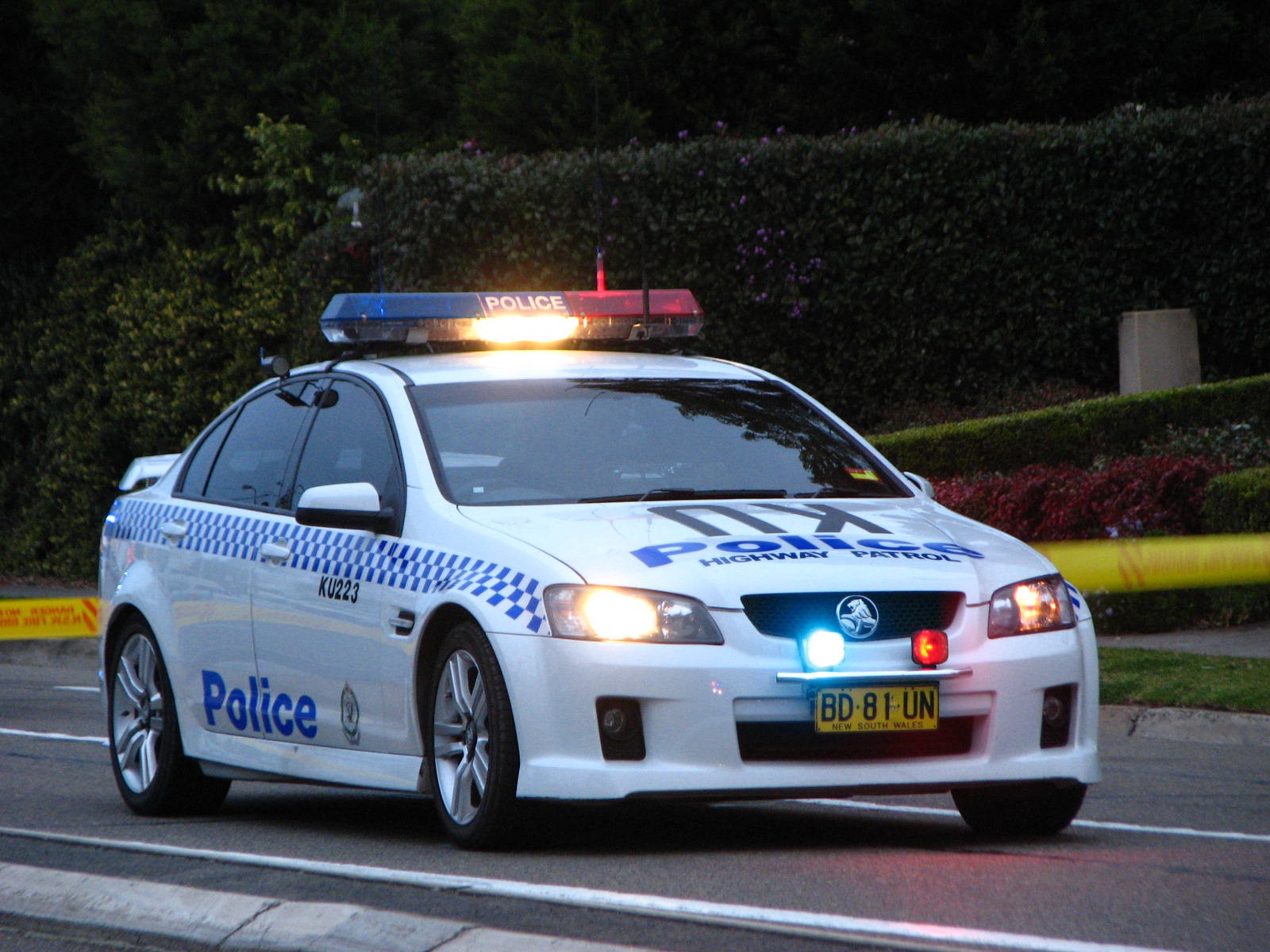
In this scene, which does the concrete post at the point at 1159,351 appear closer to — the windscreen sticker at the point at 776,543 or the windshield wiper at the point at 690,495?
the windshield wiper at the point at 690,495

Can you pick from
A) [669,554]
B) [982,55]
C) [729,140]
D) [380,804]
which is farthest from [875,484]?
[982,55]

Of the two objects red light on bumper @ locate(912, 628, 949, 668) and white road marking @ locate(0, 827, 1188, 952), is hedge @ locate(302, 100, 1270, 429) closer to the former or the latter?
red light on bumper @ locate(912, 628, 949, 668)

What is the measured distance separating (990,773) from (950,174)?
45.2 ft

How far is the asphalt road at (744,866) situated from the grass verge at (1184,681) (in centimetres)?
107

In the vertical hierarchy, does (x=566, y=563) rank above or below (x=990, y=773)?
above

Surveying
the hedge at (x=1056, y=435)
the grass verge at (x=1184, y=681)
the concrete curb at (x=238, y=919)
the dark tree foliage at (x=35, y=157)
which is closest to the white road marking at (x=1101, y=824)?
the concrete curb at (x=238, y=919)

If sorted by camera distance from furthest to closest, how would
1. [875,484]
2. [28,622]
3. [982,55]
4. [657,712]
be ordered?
[982,55] → [28,622] → [875,484] → [657,712]

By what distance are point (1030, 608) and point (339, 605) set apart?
2.17m

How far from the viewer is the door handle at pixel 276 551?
7.23m

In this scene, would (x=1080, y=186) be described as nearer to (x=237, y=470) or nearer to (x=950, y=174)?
(x=950, y=174)

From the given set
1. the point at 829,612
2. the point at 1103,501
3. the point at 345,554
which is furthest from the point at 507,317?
the point at 1103,501

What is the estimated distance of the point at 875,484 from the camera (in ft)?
23.6

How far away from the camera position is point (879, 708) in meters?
5.89

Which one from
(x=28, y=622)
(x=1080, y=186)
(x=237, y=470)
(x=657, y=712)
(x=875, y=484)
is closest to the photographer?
(x=657, y=712)
